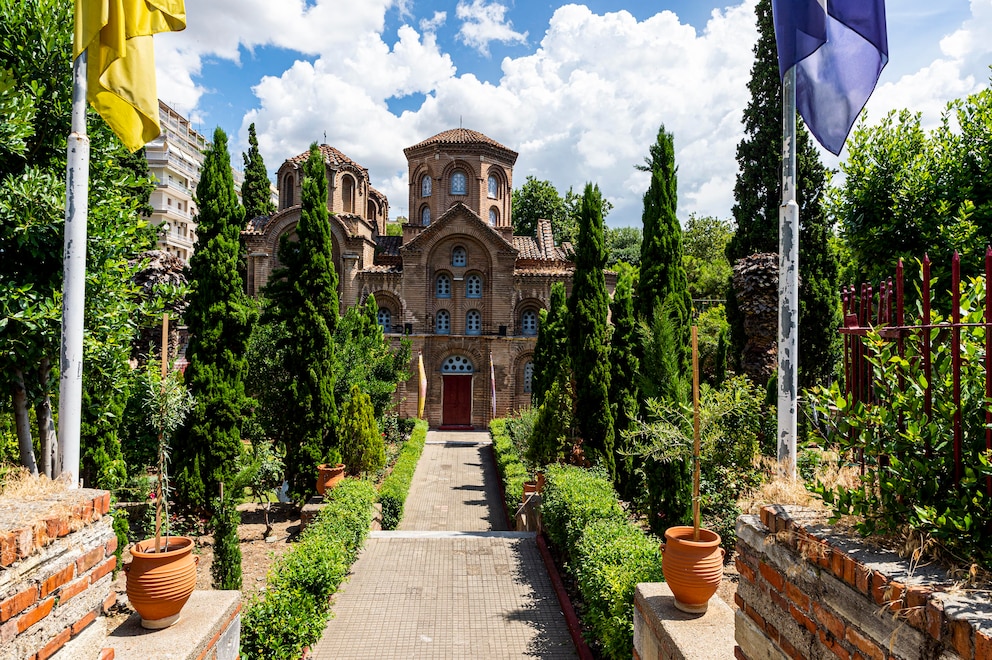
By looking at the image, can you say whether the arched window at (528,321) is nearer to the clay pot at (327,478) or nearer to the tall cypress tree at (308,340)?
A: the tall cypress tree at (308,340)

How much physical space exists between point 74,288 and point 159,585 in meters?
2.34

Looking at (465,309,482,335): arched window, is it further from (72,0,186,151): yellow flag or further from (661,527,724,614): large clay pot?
(661,527,724,614): large clay pot

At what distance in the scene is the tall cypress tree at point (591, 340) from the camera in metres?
14.0

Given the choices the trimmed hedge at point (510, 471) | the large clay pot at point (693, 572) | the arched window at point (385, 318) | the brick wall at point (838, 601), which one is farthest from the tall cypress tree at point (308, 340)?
the arched window at point (385, 318)

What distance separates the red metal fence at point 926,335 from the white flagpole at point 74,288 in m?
5.00

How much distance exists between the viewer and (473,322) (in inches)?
1105

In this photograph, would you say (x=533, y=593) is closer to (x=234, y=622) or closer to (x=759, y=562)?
(x=234, y=622)

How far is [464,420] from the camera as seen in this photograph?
28094 millimetres

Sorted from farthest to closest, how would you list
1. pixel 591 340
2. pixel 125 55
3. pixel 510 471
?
pixel 510 471
pixel 591 340
pixel 125 55

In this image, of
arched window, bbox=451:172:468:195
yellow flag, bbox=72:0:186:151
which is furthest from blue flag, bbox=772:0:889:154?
arched window, bbox=451:172:468:195

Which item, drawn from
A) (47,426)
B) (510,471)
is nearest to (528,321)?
(510,471)

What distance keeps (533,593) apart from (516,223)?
131ft

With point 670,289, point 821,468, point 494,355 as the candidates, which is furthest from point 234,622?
point 494,355

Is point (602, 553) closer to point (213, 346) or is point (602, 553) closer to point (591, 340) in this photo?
point (213, 346)
